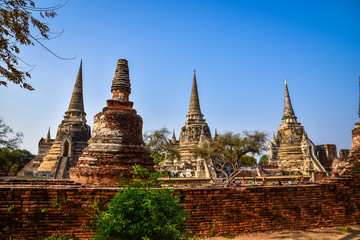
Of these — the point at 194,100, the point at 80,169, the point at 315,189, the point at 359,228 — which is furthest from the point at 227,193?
the point at 194,100

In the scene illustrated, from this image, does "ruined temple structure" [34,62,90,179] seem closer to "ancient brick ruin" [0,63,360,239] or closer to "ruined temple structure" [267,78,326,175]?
"ancient brick ruin" [0,63,360,239]

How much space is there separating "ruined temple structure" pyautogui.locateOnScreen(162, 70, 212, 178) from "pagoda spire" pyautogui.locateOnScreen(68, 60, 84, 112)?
11845 millimetres

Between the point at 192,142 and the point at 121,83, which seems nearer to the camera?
the point at 121,83

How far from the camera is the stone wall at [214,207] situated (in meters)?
4.18

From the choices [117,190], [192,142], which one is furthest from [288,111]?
[117,190]

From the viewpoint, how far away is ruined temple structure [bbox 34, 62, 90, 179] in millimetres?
22734

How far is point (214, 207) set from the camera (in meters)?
5.05

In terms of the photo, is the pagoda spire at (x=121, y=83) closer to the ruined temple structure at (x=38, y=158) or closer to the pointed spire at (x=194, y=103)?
the ruined temple structure at (x=38, y=158)

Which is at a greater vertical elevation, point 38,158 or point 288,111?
point 288,111

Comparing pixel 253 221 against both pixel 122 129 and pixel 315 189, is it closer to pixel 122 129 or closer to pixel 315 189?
pixel 315 189

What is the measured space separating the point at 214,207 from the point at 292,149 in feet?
103

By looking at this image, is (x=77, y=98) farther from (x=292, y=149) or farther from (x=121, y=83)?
(x=292, y=149)

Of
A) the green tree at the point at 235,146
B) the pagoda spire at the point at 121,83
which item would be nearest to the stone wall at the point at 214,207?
the pagoda spire at the point at 121,83

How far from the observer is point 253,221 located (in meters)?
5.25
